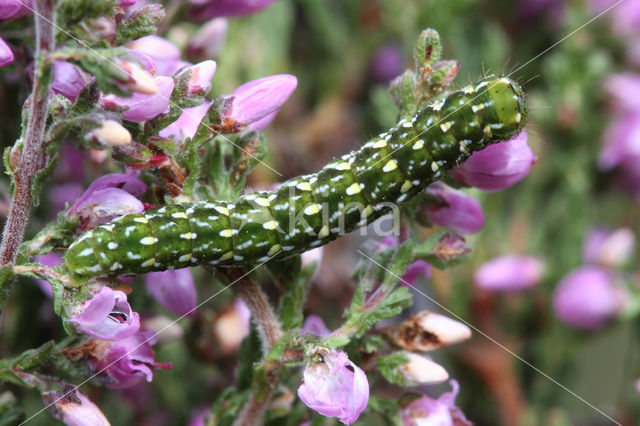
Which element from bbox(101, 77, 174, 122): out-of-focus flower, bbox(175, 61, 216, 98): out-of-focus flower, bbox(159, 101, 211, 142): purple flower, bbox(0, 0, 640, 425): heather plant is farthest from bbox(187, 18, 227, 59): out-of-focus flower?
bbox(101, 77, 174, 122): out-of-focus flower

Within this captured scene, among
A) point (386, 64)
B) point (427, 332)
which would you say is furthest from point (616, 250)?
point (427, 332)

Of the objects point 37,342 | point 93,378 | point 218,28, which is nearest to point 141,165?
point 93,378

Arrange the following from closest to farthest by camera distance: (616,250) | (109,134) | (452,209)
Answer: (109,134) → (452,209) → (616,250)

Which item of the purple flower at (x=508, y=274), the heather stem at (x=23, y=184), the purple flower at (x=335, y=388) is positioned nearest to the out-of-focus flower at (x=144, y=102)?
the heather stem at (x=23, y=184)

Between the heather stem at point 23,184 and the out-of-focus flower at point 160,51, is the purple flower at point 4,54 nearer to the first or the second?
the heather stem at point 23,184

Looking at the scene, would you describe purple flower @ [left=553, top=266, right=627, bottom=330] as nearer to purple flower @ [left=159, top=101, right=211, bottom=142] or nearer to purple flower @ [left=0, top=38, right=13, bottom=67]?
Answer: purple flower @ [left=159, top=101, right=211, bottom=142]

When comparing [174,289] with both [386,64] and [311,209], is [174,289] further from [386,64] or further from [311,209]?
[386,64]
